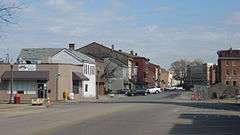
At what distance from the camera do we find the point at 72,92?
269ft

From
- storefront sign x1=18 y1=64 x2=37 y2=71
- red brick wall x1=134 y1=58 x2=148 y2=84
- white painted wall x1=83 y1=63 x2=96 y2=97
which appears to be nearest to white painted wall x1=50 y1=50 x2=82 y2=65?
white painted wall x1=83 y1=63 x2=96 y2=97

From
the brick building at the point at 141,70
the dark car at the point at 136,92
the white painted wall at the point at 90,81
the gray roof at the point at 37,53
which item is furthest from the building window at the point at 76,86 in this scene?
the brick building at the point at 141,70

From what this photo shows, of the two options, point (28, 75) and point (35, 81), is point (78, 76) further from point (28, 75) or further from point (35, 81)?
point (28, 75)

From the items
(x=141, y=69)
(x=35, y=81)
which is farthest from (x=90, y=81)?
(x=141, y=69)

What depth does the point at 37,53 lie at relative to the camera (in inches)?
3720

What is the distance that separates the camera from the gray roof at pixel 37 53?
93000 mm

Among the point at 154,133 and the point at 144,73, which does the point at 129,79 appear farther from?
the point at 154,133

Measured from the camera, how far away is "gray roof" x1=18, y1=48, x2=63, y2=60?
93000 mm

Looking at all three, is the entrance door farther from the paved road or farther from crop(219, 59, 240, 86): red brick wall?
crop(219, 59, 240, 86): red brick wall

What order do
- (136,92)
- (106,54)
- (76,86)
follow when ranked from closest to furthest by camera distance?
(76,86) → (136,92) → (106,54)

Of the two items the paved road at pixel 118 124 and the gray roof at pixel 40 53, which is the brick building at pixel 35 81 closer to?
the gray roof at pixel 40 53

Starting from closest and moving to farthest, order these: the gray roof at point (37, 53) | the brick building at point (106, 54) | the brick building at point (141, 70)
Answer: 1. the gray roof at point (37, 53)
2. the brick building at point (106, 54)
3. the brick building at point (141, 70)

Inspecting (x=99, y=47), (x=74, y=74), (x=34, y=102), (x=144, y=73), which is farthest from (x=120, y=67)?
(x=34, y=102)

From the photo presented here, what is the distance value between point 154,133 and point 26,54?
7615 cm
